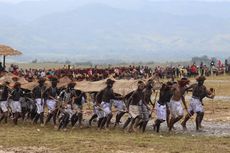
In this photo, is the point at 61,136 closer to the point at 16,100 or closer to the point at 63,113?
the point at 63,113

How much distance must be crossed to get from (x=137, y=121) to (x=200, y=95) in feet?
7.62

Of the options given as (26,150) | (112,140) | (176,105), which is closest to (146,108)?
(176,105)

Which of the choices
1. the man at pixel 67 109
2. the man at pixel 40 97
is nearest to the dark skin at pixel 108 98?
the man at pixel 67 109

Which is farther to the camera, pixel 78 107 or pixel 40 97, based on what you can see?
pixel 40 97

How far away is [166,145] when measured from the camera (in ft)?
52.0

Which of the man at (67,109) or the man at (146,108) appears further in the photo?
the man at (67,109)

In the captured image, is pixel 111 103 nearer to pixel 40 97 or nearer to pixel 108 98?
pixel 108 98

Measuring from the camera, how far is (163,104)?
18938 millimetres

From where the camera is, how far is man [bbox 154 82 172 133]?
1880 cm

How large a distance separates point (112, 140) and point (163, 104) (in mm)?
2862

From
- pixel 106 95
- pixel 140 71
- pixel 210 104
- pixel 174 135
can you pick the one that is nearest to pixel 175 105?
pixel 174 135

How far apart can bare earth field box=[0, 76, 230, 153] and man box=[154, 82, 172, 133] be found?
47 cm

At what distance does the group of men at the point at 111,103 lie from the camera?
19.0 meters

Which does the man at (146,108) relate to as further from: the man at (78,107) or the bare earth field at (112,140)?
the man at (78,107)
